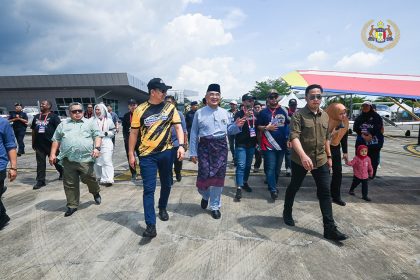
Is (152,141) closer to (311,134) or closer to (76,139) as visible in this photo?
(76,139)

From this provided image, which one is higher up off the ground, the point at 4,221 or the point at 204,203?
the point at 4,221

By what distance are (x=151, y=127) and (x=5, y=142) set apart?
2.02 meters

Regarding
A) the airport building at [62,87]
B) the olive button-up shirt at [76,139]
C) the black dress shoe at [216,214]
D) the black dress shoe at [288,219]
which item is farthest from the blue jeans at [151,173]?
the airport building at [62,87]

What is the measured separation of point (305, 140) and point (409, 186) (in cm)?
407

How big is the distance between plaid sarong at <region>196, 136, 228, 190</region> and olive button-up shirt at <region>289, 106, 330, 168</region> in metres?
1.13

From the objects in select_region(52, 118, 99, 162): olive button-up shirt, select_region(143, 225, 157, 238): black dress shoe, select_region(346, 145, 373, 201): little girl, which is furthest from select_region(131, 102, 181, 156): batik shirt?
select_region(346, 145, 373, 201): little girl

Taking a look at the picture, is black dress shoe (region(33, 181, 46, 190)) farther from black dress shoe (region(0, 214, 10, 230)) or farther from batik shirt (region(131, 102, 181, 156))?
batik shirt (region(131, 102, 181, 156))

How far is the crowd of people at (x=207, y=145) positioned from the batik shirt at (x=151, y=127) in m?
0.01

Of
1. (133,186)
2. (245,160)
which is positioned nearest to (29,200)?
(133,186)

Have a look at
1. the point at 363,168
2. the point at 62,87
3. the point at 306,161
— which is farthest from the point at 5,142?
the point at 62,87

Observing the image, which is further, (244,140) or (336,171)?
(244,140)

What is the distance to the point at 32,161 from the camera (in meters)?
9.38

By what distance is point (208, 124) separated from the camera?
406 centimetres

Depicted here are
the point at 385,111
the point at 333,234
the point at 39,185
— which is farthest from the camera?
the point at 385,111
